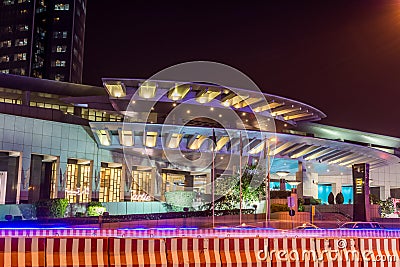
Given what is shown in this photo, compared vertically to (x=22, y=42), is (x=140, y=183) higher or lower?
lower

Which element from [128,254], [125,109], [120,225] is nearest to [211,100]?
[125,109]

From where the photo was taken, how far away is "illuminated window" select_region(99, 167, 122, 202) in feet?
181

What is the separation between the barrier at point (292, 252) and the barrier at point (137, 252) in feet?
8.33

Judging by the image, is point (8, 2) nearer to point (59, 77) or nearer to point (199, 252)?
point (59, 77)

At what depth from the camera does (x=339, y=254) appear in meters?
12.0

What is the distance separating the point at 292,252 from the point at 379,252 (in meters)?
2.18

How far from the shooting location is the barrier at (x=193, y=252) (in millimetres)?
10891

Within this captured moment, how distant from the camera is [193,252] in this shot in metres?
11.1

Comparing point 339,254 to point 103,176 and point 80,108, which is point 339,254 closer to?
point 103,176

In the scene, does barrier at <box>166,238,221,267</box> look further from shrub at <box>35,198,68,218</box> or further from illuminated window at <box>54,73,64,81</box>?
illuminated window at <box>54,73,64,81</box>

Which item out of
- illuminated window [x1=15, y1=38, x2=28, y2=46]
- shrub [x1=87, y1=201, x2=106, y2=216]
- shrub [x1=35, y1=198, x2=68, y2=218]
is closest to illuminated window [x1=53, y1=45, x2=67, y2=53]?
illuminated window [x1=15, y1=38, x2=28, y2=46]

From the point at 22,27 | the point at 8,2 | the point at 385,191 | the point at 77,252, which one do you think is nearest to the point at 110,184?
the point at 385,191

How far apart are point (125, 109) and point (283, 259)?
1803 inches

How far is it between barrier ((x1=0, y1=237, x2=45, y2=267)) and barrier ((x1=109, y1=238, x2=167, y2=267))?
1.35m
